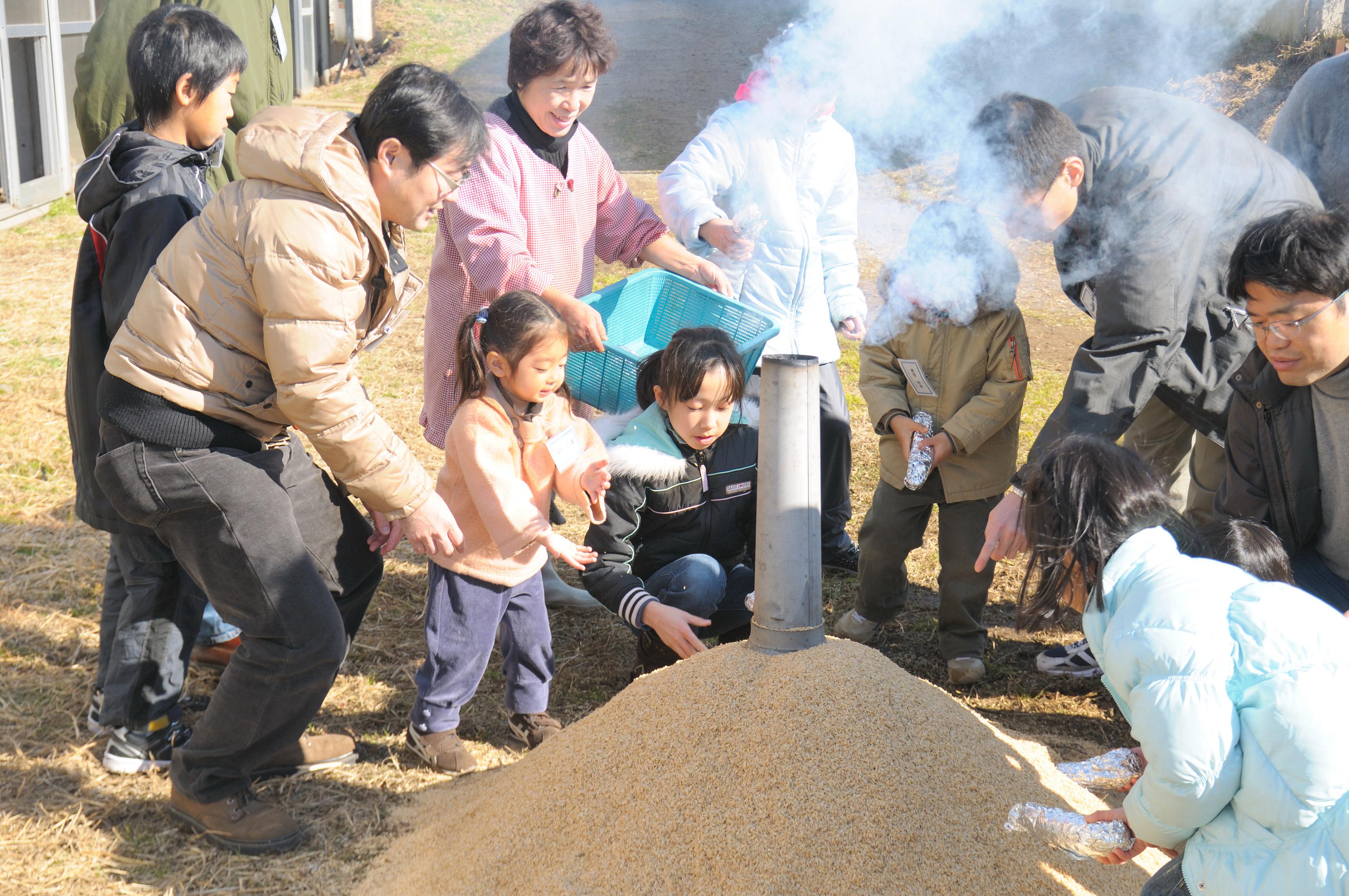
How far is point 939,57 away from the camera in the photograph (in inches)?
169

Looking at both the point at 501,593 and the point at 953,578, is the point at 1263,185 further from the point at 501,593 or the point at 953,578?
the point at 501,593

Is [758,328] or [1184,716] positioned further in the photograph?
[758,328]

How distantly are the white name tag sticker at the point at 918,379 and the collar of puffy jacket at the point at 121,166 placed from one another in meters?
1.98

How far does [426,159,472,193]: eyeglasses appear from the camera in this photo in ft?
7.20

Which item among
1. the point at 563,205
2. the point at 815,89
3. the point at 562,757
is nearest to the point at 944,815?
the point at 562,757

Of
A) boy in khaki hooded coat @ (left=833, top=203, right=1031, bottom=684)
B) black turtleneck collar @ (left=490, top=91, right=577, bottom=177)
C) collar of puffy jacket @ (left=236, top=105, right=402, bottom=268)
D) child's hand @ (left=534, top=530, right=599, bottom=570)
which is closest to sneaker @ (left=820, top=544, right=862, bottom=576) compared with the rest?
boy in khaki hooded coat @ (left=833, top=203, right=1031, bottom=684)

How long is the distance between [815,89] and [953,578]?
1584 mm

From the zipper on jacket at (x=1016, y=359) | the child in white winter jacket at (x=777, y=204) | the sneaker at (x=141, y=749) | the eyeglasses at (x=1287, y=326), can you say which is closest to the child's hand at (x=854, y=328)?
the child in white winter jacket at (x=777, y=204)

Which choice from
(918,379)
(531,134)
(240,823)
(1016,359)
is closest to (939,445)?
(918,379)

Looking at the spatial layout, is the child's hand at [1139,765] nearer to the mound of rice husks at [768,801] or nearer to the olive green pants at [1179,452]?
the mound of rice husks at [768,801]

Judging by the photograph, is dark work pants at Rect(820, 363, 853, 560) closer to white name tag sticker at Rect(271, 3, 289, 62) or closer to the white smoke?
the white smoke

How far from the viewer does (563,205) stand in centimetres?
308

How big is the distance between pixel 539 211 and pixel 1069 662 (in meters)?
2.06

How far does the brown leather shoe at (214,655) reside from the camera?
324 centimetres
